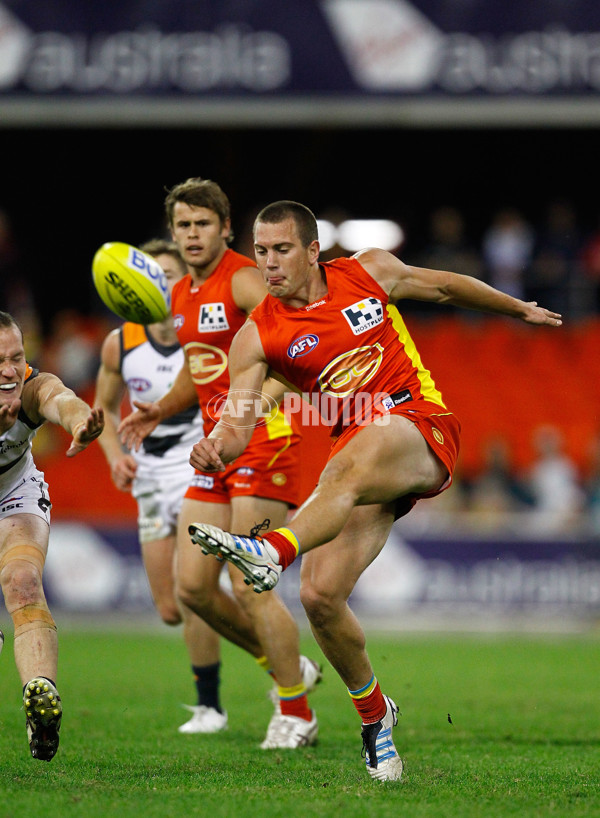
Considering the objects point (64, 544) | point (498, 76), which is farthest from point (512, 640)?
point (498, 76)

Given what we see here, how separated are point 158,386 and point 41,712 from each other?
3.94 m

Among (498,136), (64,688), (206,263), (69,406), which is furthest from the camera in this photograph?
(498,136)

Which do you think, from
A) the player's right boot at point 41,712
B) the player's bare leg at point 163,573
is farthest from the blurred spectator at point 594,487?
the player's right boot at point 41,712

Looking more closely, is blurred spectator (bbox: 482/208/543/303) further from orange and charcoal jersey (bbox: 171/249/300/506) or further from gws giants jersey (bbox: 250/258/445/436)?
gws giants jersey (bbox: 250/258/445/436)

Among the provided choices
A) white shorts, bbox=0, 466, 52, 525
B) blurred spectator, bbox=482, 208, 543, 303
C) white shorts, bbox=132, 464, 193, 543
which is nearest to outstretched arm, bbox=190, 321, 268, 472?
white shorts, bbox=0, 466, 52, 525

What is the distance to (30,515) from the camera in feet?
18.9

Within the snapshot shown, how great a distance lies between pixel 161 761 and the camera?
598cm

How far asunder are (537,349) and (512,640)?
6.16 m

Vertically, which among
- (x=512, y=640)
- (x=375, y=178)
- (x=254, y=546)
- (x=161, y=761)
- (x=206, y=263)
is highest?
(x=375, y=178)

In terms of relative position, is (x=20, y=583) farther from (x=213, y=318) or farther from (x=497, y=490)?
(x=497, y=490)

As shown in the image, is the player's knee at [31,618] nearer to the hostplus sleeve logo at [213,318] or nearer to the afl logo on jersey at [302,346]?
the afl logo on jersey at [302,346]

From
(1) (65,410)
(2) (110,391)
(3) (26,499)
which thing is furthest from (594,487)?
(1) (65,410)

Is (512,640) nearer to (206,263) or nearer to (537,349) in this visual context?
(537,349)

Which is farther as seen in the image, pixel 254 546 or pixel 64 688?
pixel 64 688
